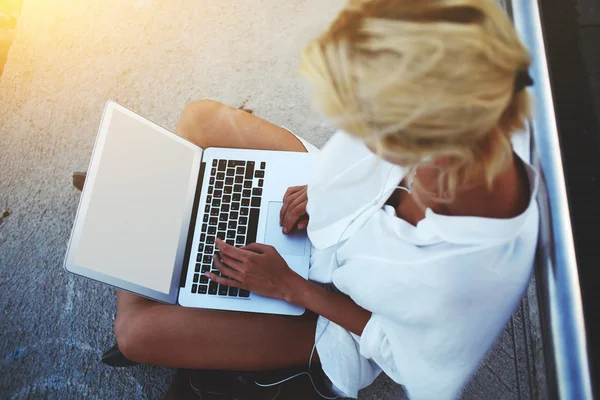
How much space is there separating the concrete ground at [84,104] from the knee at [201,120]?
1.21 feet

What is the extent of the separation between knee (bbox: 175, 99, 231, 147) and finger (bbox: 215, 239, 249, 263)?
0.31 meters

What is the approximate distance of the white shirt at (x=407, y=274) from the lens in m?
0.65

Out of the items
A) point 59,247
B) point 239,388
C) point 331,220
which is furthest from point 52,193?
point 331,220

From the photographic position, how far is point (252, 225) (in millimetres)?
1022

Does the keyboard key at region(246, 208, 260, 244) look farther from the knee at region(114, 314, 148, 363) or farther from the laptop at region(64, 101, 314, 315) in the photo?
the knee at region(114, 314, 148, 363)

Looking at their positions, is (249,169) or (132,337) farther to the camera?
(249,169)

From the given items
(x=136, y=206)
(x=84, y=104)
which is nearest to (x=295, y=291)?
(x=136, y=206)

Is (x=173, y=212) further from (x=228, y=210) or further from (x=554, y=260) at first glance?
(x=554, y=260)

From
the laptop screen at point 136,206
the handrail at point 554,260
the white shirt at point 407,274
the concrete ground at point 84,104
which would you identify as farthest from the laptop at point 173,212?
the handrail at point 554,260

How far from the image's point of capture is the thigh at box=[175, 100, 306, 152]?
109 centimetres

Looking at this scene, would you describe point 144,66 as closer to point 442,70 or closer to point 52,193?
point 52,193

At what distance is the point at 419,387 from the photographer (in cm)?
78

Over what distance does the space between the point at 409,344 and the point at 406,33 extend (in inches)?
20.3

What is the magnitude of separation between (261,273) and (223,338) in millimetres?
166
